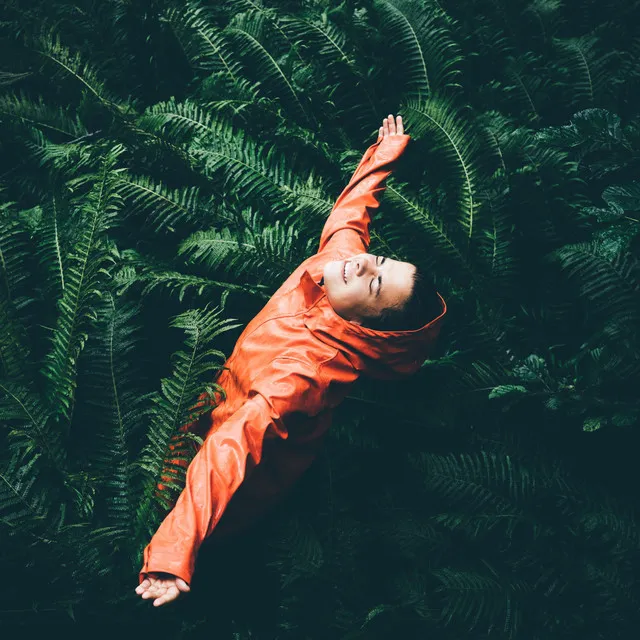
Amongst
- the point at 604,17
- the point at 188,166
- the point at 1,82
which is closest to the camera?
the point at 188,166

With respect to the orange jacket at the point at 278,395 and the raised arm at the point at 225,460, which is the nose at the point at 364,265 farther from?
the raised arm at the point at 225,460

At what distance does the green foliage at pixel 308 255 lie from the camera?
179cm

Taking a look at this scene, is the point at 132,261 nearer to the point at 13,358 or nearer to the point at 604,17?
the point at 13,358

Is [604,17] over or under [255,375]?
over

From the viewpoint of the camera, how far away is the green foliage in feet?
5.86

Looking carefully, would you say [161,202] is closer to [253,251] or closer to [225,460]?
[253,251]

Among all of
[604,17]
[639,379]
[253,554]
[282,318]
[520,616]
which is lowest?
[253,554]

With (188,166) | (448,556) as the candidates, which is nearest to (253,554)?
(448,556)

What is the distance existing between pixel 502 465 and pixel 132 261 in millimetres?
1880

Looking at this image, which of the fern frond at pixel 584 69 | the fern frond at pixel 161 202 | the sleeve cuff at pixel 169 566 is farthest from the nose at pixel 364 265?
the fern frond at pixel 584 69

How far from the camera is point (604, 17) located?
3164 mm

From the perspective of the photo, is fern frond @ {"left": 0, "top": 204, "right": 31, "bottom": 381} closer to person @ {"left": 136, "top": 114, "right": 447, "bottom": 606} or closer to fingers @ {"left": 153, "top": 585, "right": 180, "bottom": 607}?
person @ {"left": 136, "top": 114, "right": 447, "bottom": 606}

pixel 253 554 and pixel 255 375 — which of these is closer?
pixel 255 375

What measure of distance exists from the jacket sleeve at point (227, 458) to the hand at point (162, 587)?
21 mm
